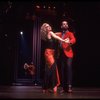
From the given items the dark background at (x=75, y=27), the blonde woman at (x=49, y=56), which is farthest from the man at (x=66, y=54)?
the dark background at (x=75, y=27)

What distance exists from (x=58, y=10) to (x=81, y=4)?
2.18ft

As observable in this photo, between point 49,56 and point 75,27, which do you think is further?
point 75,27

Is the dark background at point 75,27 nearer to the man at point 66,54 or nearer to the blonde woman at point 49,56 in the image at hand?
the man at point 66,54

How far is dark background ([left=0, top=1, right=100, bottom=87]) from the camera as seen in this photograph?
9.30 meters

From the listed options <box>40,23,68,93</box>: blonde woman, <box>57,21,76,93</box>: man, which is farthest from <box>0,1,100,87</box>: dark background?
<box>40,23,68,93</box>: blonde woman

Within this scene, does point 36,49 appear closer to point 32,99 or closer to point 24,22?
point 24,22

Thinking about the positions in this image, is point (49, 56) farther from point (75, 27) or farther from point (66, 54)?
point (75, 27)

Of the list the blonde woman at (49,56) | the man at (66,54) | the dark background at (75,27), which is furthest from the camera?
the dark background at (75,27)

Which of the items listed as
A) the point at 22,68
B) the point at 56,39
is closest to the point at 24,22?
the point at 22,68

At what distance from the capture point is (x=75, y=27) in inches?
375

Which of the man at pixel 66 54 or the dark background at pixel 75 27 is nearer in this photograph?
the man at pixel 66 54

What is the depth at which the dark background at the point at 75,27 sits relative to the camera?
9.30 metres

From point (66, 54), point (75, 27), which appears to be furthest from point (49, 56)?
point (75, 27)

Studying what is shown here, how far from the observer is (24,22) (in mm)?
→ 10141
